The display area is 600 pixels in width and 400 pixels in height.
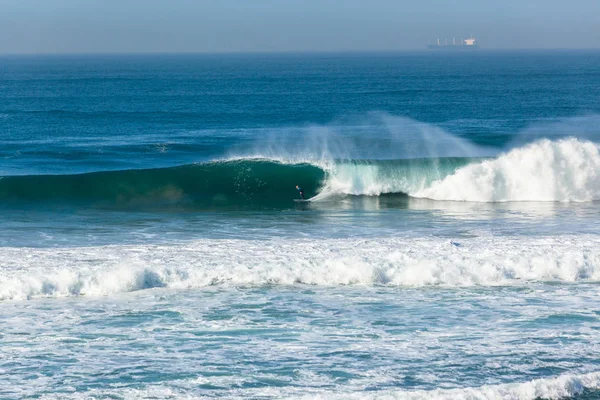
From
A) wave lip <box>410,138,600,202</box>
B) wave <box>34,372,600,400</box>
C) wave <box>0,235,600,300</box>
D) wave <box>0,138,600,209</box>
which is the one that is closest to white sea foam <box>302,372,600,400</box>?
wave <box>34,372,600,400</box>

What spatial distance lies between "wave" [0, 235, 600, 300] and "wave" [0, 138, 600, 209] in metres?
6.69

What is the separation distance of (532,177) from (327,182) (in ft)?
19.5

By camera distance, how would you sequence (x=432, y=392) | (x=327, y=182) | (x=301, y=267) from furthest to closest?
(x=327, y=182) < (x=301, y=267) < (x=432, y=392)

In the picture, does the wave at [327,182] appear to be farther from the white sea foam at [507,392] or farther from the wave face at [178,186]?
the white sea foam at [507,392]

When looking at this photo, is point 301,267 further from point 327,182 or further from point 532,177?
point 532,177

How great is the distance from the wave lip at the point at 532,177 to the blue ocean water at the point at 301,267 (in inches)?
2.3

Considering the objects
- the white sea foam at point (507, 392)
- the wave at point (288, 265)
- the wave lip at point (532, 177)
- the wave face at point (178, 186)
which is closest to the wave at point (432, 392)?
the white sea foam at point (507, 392)

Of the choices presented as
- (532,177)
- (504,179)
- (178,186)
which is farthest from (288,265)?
(532,177)

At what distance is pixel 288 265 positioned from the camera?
47.0ft

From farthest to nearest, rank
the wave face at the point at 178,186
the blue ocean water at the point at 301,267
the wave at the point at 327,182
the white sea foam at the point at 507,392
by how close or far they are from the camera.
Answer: the wave at the point at 327,182 < the wave face at the point at 178,186 < the blue ocean water at the point at 301,267 < the white sea foam at the point at 507,392

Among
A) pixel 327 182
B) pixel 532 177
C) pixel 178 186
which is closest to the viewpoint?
pixel 532 177

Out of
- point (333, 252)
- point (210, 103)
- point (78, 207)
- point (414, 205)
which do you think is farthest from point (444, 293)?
point (210, 103)

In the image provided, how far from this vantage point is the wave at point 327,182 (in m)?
23.1

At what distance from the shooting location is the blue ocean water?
974cm
